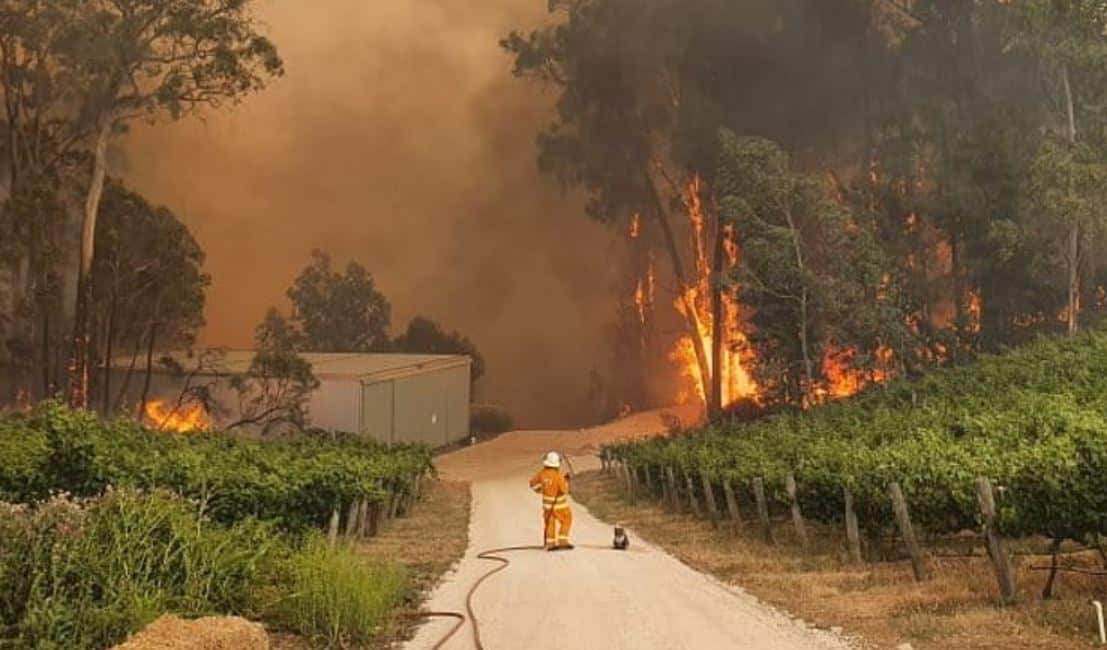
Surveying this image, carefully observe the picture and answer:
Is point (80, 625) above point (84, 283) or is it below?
below

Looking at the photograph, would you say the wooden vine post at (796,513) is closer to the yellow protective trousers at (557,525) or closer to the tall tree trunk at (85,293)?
the yellow protective trousers at (557,525)

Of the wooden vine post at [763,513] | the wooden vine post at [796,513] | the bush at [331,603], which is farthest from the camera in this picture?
the wooden vine post at [763,513]

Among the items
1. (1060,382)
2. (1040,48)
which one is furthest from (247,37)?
(1060,382)

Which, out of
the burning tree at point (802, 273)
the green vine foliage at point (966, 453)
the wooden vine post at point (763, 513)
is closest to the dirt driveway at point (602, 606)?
the wooden vine post at point (763, 513)

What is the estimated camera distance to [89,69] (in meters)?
51.4

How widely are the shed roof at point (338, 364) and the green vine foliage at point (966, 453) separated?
2475cm

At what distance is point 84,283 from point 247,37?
50.9 ft

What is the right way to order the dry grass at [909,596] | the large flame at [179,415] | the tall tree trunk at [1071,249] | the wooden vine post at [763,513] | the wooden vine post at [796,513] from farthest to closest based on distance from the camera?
1. the large flame at [179,415]
2. the tall tree trunk at [1071,249]
3. the wooden vine post at [763,513]
4. the wooden vine post at [796,513]
5. the dry grass at [909,596]

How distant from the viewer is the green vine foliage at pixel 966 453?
491 inches

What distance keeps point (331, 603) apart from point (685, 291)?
57175 millimetres

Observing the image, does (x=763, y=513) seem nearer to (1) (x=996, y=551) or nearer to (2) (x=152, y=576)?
(1) (x=996, y=551)

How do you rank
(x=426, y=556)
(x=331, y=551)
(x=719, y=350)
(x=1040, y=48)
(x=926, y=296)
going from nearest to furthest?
(x=331, y=551) < (x=426, y=556) < (x=1040, y=48) < (x=926, y=296) < (x=719, y=350)

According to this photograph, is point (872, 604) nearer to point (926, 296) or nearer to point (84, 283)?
point (84, 283)

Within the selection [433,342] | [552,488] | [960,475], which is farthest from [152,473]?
[433,342]
